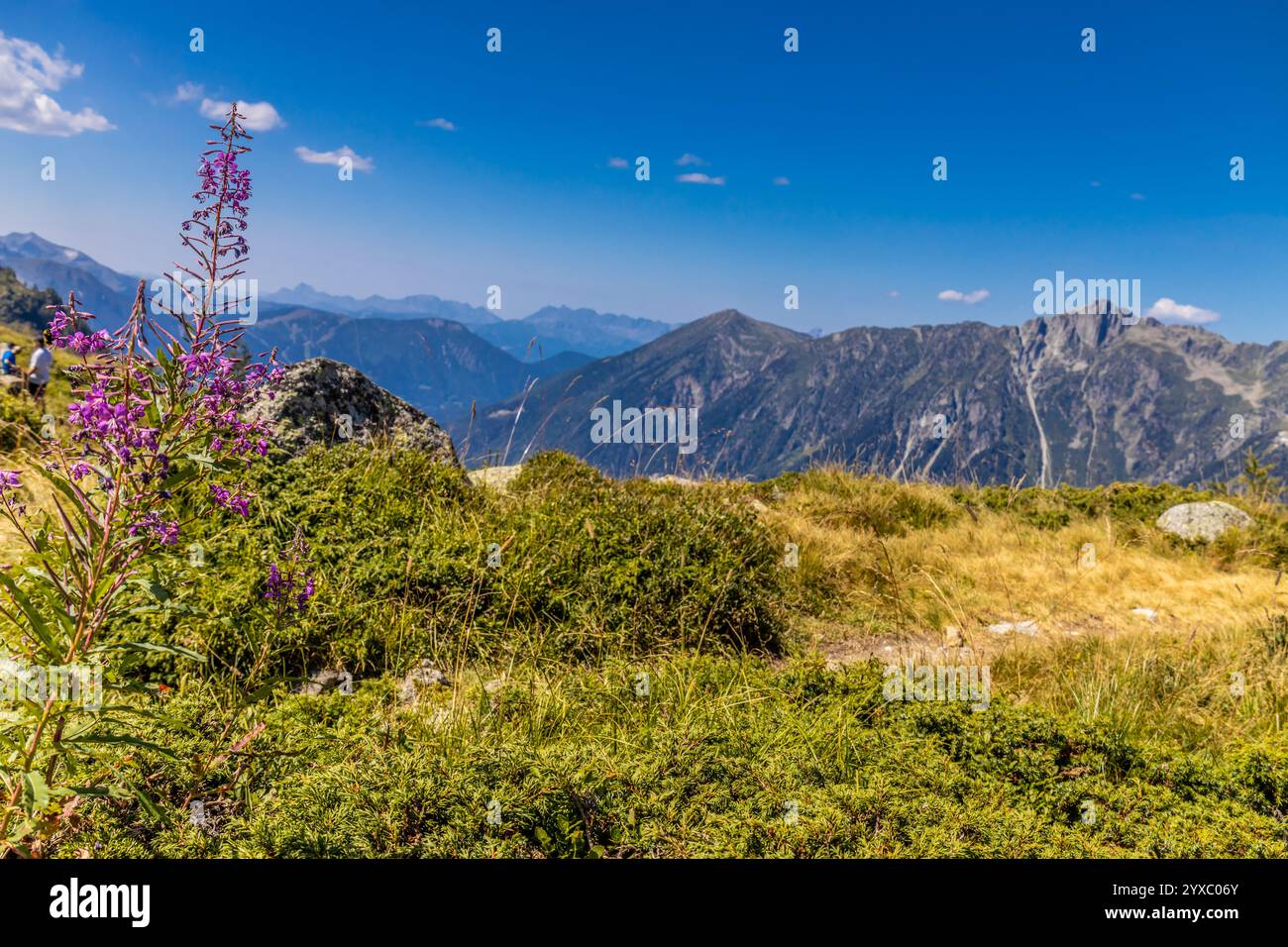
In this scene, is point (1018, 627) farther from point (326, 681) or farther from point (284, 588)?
point (284, 588)

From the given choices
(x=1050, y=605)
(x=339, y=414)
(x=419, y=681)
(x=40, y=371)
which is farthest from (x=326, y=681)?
(x=40, y=371)

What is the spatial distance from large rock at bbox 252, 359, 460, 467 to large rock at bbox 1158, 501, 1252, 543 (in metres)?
12.9

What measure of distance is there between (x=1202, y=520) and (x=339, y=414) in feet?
49.2

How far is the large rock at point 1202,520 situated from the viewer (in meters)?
12.3

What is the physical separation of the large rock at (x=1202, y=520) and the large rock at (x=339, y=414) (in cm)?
1286

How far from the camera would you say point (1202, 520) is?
1255 cm

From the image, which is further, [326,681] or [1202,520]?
[1202,520]

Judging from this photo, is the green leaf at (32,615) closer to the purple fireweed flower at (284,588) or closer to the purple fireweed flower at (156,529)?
the purple fireweed flower at (156,529)

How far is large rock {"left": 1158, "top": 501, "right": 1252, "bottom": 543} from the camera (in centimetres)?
1232

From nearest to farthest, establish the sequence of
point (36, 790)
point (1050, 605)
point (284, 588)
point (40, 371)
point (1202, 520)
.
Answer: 1. point (36, 790)
2. point (284, 588)
3. point (1050, 605)
4. point (1202, 520)
5. point (40, 371)

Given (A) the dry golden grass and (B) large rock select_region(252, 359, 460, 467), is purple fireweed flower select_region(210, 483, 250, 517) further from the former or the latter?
(B) large rock select_region(252, 359, 460, 467)

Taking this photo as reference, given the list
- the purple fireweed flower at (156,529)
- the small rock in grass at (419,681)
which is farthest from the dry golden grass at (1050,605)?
the purple fireweed flower at (156,529)

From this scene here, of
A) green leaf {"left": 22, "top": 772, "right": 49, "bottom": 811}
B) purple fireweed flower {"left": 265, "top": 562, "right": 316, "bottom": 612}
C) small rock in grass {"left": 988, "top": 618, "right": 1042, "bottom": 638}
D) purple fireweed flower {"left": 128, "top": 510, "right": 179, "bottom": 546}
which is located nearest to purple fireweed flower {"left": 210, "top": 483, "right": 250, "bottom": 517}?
purple fireweed flower {"left": 128, "top": 510, "right": 179, "bottom": 546}
